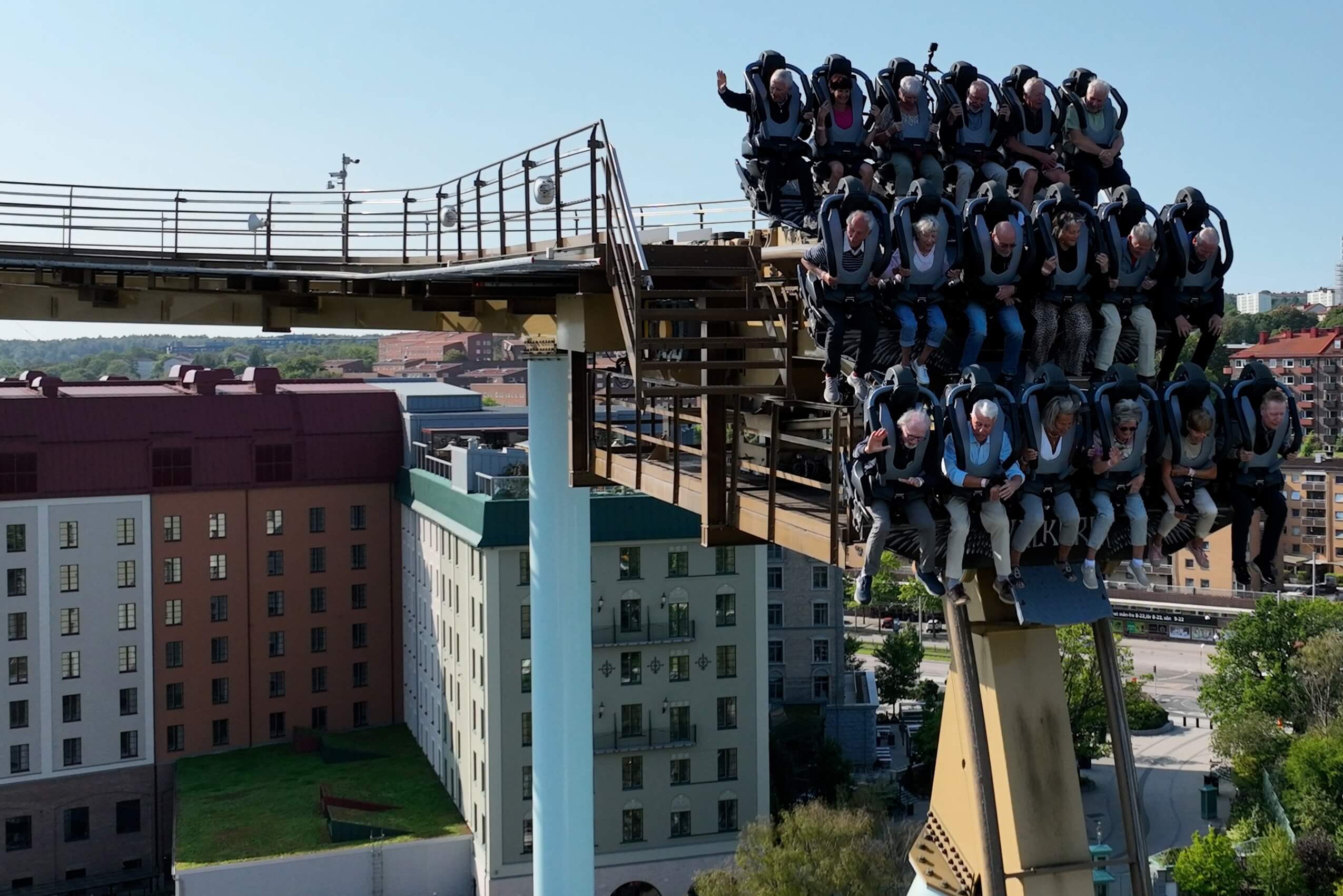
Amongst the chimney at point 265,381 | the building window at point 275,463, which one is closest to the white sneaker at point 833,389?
the building window at point 275,463

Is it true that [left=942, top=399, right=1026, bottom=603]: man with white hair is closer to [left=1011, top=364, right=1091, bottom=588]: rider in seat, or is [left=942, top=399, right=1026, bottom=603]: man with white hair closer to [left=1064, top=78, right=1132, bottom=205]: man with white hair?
[left=1011, top=364, right=1091, bottom=588]: rider in seat

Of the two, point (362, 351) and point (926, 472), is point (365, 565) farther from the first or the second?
point (362, 351)

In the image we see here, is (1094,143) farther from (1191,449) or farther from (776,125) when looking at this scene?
(1191,449)

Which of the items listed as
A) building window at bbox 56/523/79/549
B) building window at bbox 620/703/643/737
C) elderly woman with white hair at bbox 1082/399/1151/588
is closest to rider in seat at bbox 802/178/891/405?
elderly woman with white hair at bbox 1082/399/1151/588

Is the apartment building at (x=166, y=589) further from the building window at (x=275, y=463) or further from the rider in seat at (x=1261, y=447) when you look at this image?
the rider in seat at (x=1261, y=447)

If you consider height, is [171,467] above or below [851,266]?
below

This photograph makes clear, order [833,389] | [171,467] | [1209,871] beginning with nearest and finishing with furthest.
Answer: [833,389]
[1209,871]
[171,467]

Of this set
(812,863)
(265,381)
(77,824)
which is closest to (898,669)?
(812,863)
